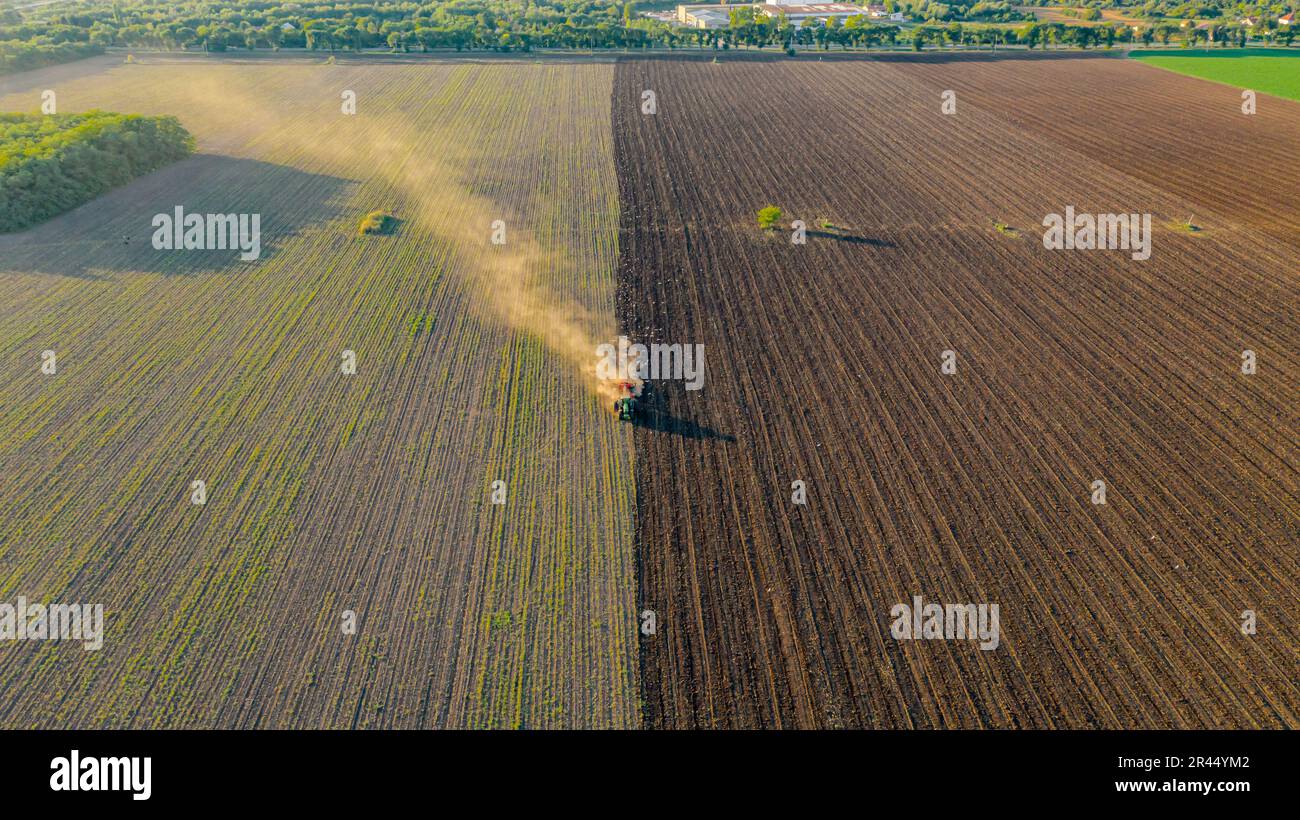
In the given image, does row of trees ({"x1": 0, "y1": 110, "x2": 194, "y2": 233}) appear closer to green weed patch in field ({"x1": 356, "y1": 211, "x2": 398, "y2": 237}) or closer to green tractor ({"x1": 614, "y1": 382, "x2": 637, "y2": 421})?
green weed patch in field ({"x1": 356, "y1": 211, "x2": 398, "y2": 237})

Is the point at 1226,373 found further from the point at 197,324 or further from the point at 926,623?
the point at 197,324

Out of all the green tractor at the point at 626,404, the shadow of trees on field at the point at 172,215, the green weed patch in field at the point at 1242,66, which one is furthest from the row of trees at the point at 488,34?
the green tractor at the point at 626,404

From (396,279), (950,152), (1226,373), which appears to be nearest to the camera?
(1226,373)

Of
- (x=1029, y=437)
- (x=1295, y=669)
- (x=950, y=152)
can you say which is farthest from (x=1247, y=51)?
(x=1295, y=669)

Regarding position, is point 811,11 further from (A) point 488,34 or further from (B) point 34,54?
(B) point 34,54

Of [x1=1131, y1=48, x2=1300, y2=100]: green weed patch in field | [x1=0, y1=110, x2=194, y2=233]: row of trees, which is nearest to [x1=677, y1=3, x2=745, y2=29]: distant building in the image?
[x1=1131, y1=48, x2=1300, y2=100]: green weed patch in field
